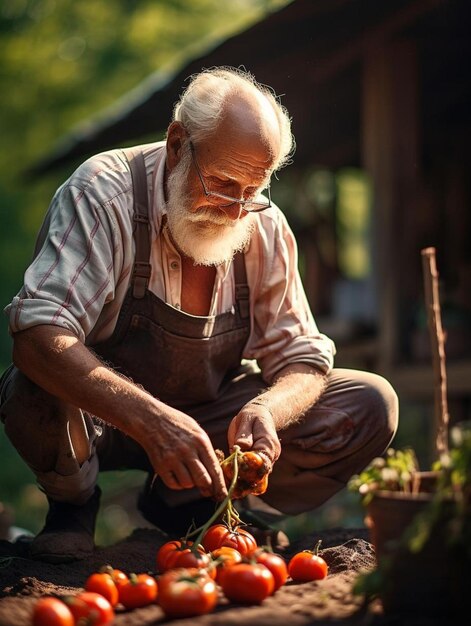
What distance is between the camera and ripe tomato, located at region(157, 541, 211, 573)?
308cm

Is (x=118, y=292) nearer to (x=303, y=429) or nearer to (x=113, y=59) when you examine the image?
(x=303, y=429)

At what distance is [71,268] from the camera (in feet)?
11.5

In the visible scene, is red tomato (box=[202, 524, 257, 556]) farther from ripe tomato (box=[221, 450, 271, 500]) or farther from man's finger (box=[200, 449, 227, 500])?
man's finger (box=[200, 449, 227, 500])

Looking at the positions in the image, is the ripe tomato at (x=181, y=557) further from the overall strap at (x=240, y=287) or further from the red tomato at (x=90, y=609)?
the overall strap at (x=240, y=287)

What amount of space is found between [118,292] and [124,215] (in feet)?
1.00

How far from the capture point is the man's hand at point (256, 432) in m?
3.43

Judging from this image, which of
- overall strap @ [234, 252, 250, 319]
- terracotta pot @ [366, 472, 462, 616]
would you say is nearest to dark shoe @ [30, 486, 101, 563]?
overall strap @ [234, 252, 250, 319]

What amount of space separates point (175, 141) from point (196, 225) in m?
0.37

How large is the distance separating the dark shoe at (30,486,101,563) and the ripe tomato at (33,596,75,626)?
123 centimetres

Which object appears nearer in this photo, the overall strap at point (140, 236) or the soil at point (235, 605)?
the soil at point (235, 605)

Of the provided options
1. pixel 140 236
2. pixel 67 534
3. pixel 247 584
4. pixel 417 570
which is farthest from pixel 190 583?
pixel 140 236

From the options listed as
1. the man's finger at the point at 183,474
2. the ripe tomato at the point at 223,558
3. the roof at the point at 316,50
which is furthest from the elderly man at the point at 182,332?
the roof at the point at 316,50

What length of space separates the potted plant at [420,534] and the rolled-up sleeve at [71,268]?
1.28 m

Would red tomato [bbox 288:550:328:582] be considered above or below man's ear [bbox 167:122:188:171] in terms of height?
below
